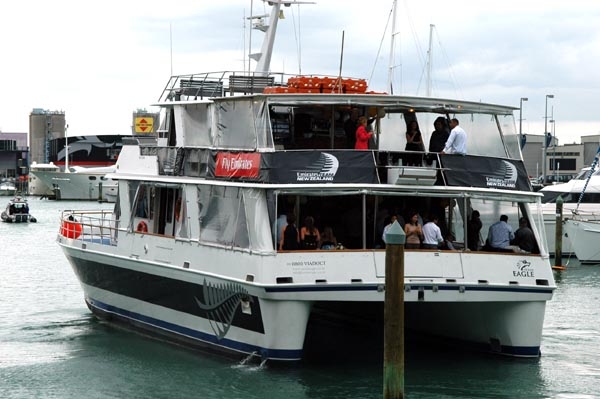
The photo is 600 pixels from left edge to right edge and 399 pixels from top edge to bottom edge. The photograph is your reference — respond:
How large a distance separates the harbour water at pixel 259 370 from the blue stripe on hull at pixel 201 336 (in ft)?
0.73

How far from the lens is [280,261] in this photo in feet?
63.4

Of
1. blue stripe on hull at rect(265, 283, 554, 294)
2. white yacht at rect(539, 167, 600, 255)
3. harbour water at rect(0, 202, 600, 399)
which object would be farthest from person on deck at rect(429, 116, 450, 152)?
white yacht at rect(539, 167, 600, 255)

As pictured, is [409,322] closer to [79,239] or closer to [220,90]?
[220,90]

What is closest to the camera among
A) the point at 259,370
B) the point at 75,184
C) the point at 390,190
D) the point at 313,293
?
the point at 313,293

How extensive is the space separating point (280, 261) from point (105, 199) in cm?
11088

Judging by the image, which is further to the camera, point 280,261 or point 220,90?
point 220,90

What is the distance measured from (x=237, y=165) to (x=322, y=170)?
176cm

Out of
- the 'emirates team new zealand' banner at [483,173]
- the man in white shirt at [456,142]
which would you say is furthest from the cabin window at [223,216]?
the man in white shirt at [456,142]

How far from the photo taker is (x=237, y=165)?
2089cm

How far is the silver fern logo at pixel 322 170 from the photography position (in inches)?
782

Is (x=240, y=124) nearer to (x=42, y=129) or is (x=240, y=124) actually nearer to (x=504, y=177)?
(x=504, y=177)

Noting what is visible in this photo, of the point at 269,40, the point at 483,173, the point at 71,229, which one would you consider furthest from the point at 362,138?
the point at 71,229

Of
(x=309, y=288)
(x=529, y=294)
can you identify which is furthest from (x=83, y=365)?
(x=529, y=294)

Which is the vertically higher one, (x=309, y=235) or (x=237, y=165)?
(x=237, y=165)
